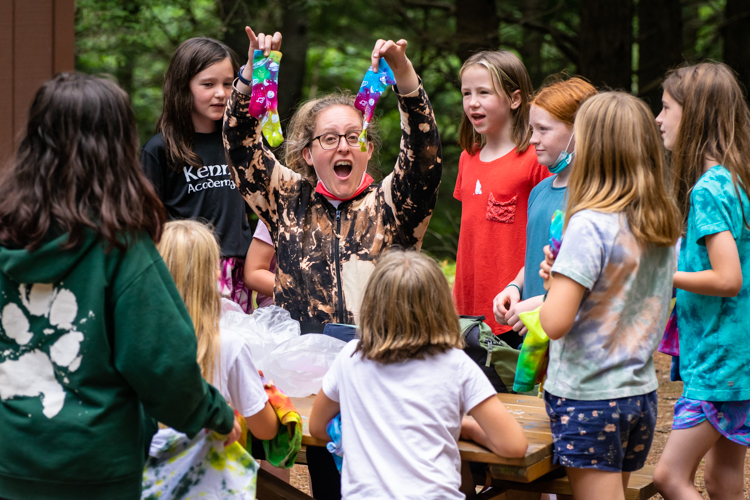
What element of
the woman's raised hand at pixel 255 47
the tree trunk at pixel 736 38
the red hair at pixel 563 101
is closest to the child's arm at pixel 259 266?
the woman's raised hand at pixel 255 47

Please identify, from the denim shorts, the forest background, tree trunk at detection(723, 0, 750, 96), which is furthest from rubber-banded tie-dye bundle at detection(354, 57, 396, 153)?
tree trunk at detection(723, 0, 750, 96)

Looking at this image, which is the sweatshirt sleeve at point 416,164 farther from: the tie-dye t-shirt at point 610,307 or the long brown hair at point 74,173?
the long brown hair at point 74,173

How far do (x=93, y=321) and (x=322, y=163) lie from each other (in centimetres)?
143

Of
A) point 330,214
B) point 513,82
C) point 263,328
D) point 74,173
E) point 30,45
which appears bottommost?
point 263,328

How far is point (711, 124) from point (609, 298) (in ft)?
2.95

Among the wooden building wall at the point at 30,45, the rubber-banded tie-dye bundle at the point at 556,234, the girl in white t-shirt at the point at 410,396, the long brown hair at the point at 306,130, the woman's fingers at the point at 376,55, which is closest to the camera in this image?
the girl in white t-shirt at the point at 410,396

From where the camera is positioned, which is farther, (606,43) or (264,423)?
(606,43)

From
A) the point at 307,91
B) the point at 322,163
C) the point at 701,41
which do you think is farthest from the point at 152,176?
the point at 701,41

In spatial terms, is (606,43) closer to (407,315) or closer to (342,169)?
(342,169)

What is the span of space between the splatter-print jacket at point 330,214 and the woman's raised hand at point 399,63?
0.05m

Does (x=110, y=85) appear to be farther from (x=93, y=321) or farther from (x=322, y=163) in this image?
(x=322, y=163)

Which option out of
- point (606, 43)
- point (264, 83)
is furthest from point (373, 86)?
point (606, 43)

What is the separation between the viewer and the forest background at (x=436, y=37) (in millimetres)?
7676

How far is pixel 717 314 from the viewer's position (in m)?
2.57
